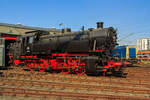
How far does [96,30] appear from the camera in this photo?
34.2 ft

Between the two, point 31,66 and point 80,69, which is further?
point 31,66

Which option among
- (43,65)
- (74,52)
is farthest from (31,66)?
(74,52)

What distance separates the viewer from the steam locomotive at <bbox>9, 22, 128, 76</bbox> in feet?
32.2

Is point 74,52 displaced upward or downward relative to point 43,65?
upward

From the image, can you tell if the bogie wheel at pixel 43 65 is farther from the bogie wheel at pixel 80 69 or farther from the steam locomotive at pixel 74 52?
the bogie wheel at pixel 80 69

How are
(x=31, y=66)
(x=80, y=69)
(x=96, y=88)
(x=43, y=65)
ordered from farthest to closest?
(x=31, y=66), (x=43, y=65), (x=80, y=69), (x=96, y=88)

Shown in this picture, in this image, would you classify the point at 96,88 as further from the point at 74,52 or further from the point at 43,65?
the point at 43,65

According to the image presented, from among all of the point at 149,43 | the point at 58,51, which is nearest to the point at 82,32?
the point at 58,51

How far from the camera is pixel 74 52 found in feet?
36.4

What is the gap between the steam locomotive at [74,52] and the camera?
9.81 meters

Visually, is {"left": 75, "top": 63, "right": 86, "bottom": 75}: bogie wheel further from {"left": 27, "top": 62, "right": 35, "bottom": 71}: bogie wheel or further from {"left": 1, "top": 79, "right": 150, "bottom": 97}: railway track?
{"left": 27, "top": 62, "right": 35, "bottom": 71}: bogie wheel

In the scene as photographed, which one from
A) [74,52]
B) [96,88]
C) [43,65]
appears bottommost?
[96,88]

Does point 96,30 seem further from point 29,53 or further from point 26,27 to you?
point 26,27

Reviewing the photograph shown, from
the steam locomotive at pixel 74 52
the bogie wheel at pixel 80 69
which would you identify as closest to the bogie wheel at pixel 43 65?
the steam locomotive at pixel 74 52
